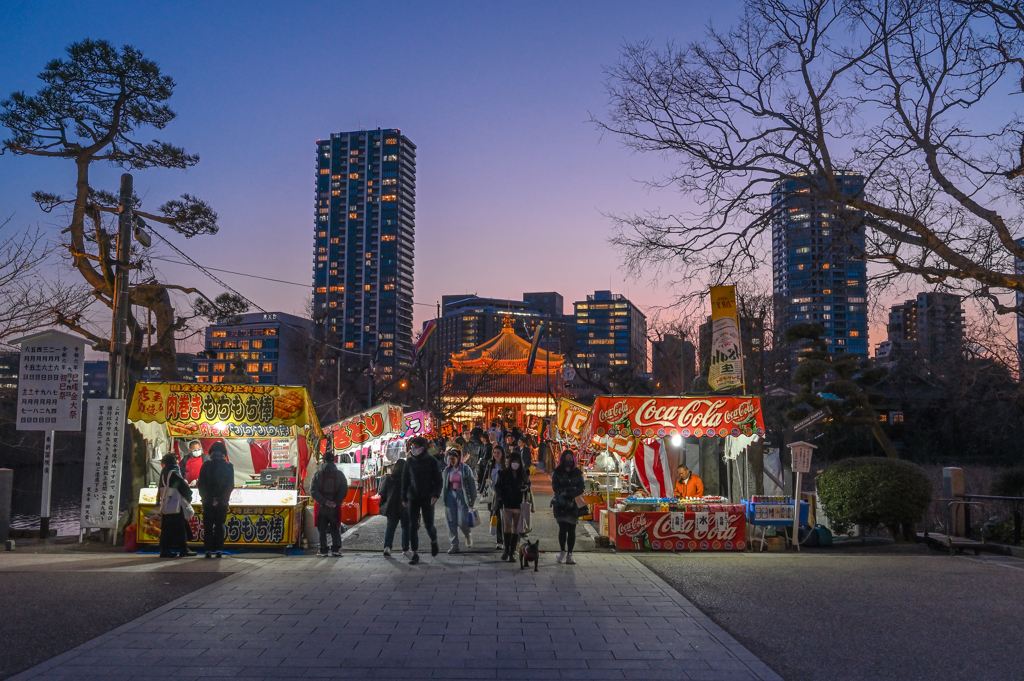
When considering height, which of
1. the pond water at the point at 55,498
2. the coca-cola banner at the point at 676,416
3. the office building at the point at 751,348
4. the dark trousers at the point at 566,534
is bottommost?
the pond water at the point at 55,498

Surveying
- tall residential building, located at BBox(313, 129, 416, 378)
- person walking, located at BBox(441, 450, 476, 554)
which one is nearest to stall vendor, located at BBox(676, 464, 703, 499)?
person walking, located at BBox(441, 450, 476, 554)

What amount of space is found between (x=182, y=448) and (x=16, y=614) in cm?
637

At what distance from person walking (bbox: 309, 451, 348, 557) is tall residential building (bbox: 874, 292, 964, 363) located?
32.4 ft

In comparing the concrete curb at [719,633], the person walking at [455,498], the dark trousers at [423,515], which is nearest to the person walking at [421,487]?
the dark trousers at [423,515]

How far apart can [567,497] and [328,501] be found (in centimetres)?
363

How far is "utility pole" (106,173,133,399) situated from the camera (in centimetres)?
1274

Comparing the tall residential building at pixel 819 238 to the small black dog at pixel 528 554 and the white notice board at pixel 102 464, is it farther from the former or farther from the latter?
the white notice board at pixel 102 464

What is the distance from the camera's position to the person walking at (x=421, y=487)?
36.5 feet

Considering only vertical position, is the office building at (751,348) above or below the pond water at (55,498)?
above

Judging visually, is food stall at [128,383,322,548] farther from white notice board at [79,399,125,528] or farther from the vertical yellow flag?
the vertical yellow flag

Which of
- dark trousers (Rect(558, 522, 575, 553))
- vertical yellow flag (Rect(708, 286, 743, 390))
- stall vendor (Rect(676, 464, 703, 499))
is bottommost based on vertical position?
dark trousers (Rect(558, 522, 575, 553))

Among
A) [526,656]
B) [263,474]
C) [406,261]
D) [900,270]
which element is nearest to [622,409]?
[900,270]

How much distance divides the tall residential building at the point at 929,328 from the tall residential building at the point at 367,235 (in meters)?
101

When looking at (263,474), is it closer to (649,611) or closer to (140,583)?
(140,583)
